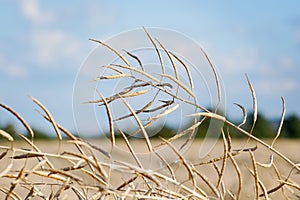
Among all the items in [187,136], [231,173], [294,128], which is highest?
[294,128]

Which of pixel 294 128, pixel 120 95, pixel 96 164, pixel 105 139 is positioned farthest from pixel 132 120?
pixel 294 128

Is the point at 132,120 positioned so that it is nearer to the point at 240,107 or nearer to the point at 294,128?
the point at 240,107

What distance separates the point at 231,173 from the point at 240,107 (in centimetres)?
496

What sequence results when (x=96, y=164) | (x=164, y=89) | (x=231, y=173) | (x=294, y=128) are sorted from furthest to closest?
(x=294, y=128) → (x=231, y=173) → (x=164, y=89) → (x=96, y=164)

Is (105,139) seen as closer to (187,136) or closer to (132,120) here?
(132,120)

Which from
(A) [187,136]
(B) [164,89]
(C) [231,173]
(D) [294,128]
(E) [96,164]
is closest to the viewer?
(E) [96,164]

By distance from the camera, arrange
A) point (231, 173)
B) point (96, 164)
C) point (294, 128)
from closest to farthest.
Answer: point (96, 164) < point (231, 173) < point (294, 128)

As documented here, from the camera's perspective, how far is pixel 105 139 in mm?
1171

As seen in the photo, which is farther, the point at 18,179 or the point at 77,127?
the point at 77,127

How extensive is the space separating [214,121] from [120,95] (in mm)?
253

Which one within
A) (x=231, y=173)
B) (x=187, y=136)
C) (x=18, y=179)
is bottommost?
(x=18, y=179)

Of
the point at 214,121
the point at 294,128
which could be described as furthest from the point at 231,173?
the point at 294,128

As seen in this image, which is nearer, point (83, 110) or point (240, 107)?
point (240, 107)

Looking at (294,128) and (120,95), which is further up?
(294,128)
